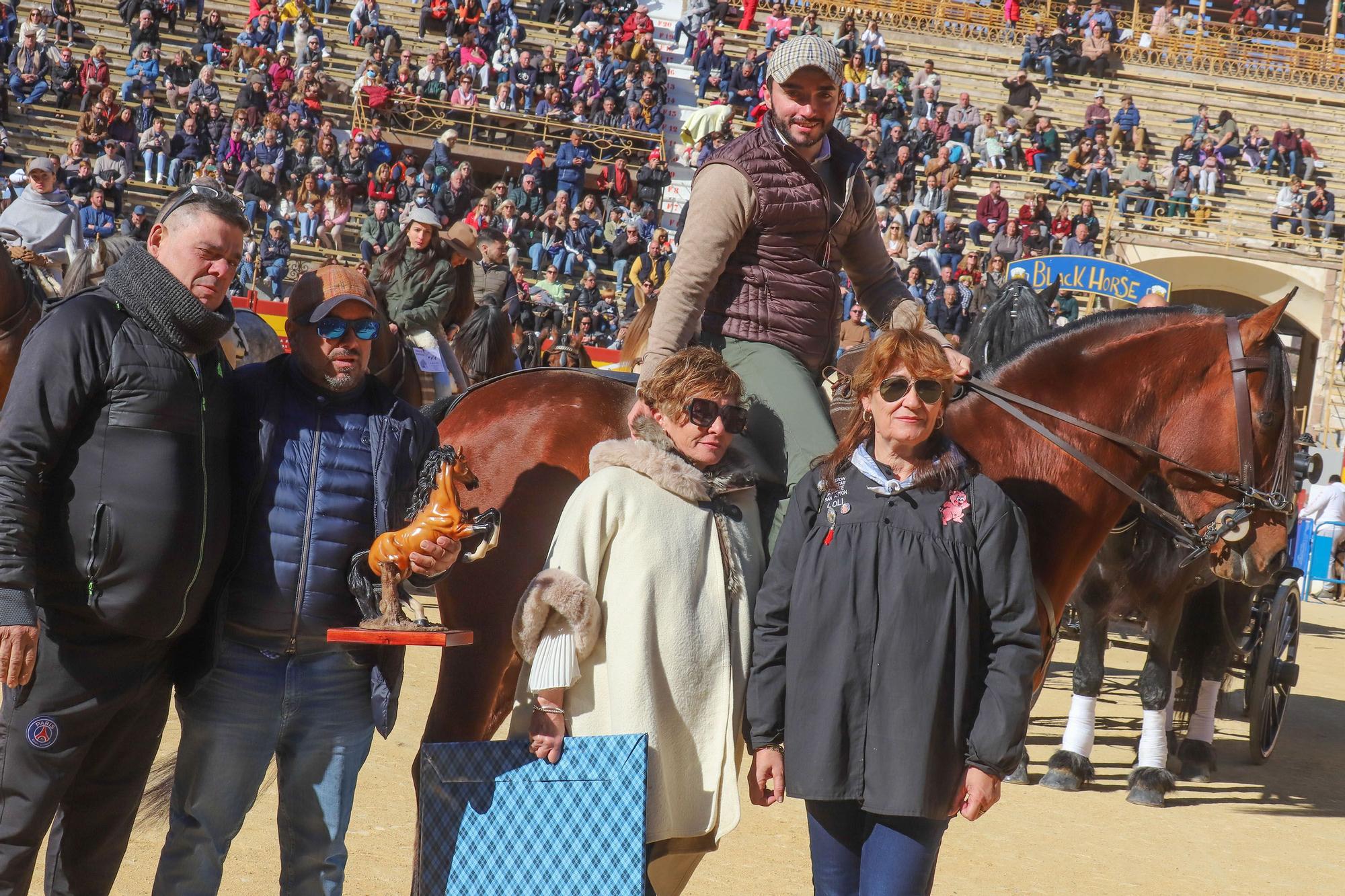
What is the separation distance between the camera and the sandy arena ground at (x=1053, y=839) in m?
4.32

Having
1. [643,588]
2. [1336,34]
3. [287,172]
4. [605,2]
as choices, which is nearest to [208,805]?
[643,588]

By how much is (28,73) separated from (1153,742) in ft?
63.8

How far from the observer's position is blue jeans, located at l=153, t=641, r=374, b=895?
2734 mm

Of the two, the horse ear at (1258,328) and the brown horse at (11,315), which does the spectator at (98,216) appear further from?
the horse ear at (1258,328)

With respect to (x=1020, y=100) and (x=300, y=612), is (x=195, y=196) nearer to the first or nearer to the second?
(x=300, y=612)

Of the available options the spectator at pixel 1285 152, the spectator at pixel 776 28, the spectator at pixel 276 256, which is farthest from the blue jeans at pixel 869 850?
the spectator at pixel 1285 152

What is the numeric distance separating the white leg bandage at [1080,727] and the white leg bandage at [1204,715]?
89cm

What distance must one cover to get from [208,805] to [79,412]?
Answer: 2.94 feet

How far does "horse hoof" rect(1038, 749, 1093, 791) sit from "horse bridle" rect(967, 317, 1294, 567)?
2.76m

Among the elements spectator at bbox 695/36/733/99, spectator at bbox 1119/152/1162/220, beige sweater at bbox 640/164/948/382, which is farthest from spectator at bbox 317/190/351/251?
spectator at bbox 1119/152/1162/220

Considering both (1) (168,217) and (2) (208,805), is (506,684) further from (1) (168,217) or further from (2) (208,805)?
(1) (168,217)

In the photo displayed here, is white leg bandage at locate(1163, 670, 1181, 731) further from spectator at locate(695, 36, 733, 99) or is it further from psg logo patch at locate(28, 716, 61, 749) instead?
spectator at locate(695, 36, 733, 99)

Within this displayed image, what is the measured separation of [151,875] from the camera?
13.0 ft

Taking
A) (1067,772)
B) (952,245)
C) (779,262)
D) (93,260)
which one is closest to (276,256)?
(952,245)
